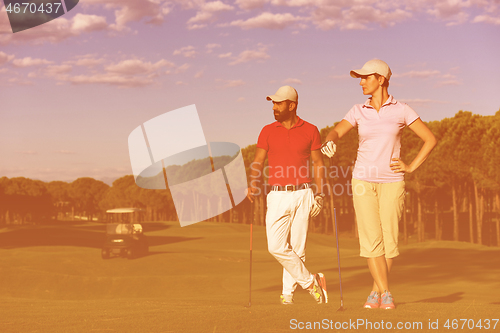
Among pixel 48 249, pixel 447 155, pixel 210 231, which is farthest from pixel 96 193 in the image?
pixel 447 155

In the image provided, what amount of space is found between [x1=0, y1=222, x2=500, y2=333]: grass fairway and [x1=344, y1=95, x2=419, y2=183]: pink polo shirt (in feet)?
5.48

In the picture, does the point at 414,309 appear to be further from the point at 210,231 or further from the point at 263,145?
the point at 210,231

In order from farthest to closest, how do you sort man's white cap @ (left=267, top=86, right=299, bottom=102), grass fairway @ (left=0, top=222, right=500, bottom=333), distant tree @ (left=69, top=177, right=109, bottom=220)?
distant tree @ (left=69, top=177, right=109, bottom=220), man's white cap @ (left=267, top=86, right=299, bottom=102), grass fairway @ (left=0, top=222, right=500, bottom=333)

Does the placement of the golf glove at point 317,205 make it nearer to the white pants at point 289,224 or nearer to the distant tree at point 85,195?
the white pants at point 289,224

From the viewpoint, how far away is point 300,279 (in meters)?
8.31

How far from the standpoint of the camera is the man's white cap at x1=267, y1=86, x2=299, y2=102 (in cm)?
836

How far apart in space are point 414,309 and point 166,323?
3091 millimetres

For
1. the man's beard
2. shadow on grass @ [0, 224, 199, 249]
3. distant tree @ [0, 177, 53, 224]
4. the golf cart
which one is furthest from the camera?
distant tree @ [0, 177, 53, 224]

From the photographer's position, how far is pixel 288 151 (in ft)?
27.3

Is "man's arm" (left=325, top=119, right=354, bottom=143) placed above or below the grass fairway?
above

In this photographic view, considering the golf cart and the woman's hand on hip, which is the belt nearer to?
the woman's hand on hip

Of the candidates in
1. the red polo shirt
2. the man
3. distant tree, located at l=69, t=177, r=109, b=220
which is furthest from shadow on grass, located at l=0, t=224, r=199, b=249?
distant tree, located at l=69, t=177, r=109, b=220

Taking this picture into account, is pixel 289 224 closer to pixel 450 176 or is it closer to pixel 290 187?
pixel 290 187

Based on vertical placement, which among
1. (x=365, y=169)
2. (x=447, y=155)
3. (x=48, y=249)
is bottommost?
(x=48, y=249)
